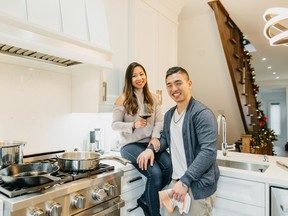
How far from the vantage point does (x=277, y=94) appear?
35.4ft

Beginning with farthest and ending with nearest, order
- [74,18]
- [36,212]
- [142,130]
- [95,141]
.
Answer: [95,141]
[142,130]
[74,18]
[36,212]

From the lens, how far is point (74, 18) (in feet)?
5.07

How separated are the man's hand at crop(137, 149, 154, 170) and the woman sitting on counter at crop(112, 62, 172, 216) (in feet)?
0.04

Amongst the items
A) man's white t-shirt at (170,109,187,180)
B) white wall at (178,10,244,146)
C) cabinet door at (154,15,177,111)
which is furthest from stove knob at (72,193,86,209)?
white wall at (178,10,244,146)

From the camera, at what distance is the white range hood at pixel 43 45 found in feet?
3.77

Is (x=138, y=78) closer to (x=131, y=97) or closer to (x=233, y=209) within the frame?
(x=131, y=97)

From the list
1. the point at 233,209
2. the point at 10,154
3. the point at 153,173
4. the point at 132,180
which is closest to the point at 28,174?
the point at 10,154

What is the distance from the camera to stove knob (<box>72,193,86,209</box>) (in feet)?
3.96

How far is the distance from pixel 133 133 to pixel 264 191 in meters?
1.05

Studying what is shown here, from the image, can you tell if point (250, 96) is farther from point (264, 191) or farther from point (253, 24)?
point (264, 191)

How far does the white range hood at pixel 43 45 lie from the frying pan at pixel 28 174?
684 mm

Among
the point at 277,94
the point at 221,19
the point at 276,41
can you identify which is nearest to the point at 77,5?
the point at 276,41

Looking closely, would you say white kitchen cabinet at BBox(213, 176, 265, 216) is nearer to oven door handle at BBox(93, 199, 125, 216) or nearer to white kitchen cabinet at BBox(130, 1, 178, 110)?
oven door handle at BBox(93, 199, 125, 216)

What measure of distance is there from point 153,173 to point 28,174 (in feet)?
2.77
